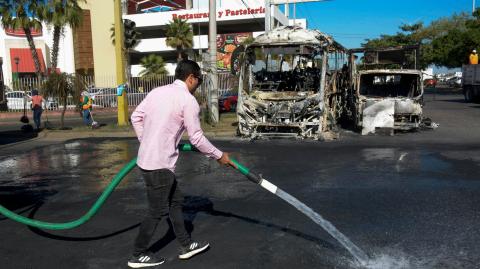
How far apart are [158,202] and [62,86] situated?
45.0 feet

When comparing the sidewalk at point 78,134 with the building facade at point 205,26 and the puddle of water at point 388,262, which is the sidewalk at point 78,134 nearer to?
the puddle of water at point 388,262

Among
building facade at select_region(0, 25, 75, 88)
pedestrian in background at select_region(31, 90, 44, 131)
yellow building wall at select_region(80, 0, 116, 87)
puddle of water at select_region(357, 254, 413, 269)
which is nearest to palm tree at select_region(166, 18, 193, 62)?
yellow building wall at select_region(80, 0, 116, 87)

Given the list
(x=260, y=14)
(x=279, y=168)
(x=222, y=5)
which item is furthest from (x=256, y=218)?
(x=222, y=5)

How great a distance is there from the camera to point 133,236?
5098 millimetres

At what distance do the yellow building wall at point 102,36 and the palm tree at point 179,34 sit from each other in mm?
8924

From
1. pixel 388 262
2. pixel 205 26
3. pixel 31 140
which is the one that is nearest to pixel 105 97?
pixel 31 140

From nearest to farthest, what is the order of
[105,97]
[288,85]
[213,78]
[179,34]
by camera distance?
[288,85], [213,78], [105,97], [179,34]

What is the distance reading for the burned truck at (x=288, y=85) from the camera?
1291 centimetres

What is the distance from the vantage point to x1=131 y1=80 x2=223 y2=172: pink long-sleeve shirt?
394cm

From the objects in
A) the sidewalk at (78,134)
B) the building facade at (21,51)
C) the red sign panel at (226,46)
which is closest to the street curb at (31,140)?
the sidewalk at (78,134)

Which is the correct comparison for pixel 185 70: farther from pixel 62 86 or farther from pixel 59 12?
pixel 59 12

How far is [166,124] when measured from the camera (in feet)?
13.0

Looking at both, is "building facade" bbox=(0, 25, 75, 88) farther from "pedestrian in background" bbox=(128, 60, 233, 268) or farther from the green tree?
"pedestrian in background" bbox=(128, 60, 233, 268)

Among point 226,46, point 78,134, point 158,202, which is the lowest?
point 78,134
